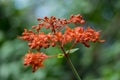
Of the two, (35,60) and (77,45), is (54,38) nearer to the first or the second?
(35,60)

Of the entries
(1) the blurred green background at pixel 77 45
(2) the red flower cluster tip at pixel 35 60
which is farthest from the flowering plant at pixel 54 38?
(1) the blurred green background at pixel 77 45

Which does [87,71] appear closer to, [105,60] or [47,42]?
[105,60]

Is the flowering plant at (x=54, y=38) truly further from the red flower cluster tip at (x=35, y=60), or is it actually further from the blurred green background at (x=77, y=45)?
the blurred green background at (x=77, y=45)

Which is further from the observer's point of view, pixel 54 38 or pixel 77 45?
pixel 77 45

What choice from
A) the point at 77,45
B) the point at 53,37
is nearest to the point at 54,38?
the point at 53,37

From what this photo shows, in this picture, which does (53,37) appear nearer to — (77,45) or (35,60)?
(35,60)

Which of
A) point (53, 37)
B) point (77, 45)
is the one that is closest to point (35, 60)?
point (53, 37)

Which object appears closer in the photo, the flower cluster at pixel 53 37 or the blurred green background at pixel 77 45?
the flower cluster at pixel 53 37

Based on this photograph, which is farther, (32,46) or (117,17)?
(117,17)

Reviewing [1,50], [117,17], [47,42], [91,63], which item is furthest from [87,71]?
[47,42]
